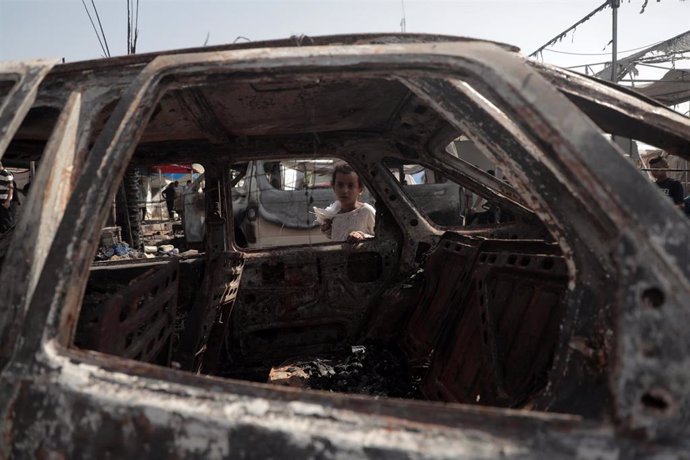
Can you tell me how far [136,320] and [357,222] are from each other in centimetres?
230

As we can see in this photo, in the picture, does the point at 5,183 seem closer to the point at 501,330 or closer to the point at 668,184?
the point at 501,330

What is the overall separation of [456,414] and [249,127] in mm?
2202

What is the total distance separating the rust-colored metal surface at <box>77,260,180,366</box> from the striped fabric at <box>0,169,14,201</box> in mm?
4562

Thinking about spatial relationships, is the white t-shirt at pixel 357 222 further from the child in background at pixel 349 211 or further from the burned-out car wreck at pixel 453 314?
the burned-out car wreck at pixel 453 314

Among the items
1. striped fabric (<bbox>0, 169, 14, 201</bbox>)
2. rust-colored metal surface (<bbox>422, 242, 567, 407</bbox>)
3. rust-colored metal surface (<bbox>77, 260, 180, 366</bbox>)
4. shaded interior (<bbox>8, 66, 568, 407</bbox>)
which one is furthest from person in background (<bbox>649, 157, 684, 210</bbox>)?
striped fabric (<bbox>0, 169, 14, 201</bbox>)

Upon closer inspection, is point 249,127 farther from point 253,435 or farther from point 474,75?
point 253,435

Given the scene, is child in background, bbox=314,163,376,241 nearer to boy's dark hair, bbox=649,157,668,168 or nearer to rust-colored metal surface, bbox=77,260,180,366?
rust-colored metal surface, bbox=77,260,180,366

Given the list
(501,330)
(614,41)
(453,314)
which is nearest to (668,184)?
(614,41)

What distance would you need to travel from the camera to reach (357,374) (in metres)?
2.74

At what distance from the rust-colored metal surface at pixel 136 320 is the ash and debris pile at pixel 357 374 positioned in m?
0.89

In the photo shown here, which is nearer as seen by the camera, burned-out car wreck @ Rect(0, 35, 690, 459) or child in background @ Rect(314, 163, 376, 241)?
burned-out car wreck @ Rect(0, 35, 690, 459)

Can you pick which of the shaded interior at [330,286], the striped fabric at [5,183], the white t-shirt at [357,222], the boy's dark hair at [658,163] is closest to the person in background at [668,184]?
the boy's dark hair at [658,163]

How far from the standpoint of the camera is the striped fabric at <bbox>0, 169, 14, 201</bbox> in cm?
538

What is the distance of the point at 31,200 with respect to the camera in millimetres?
1219
